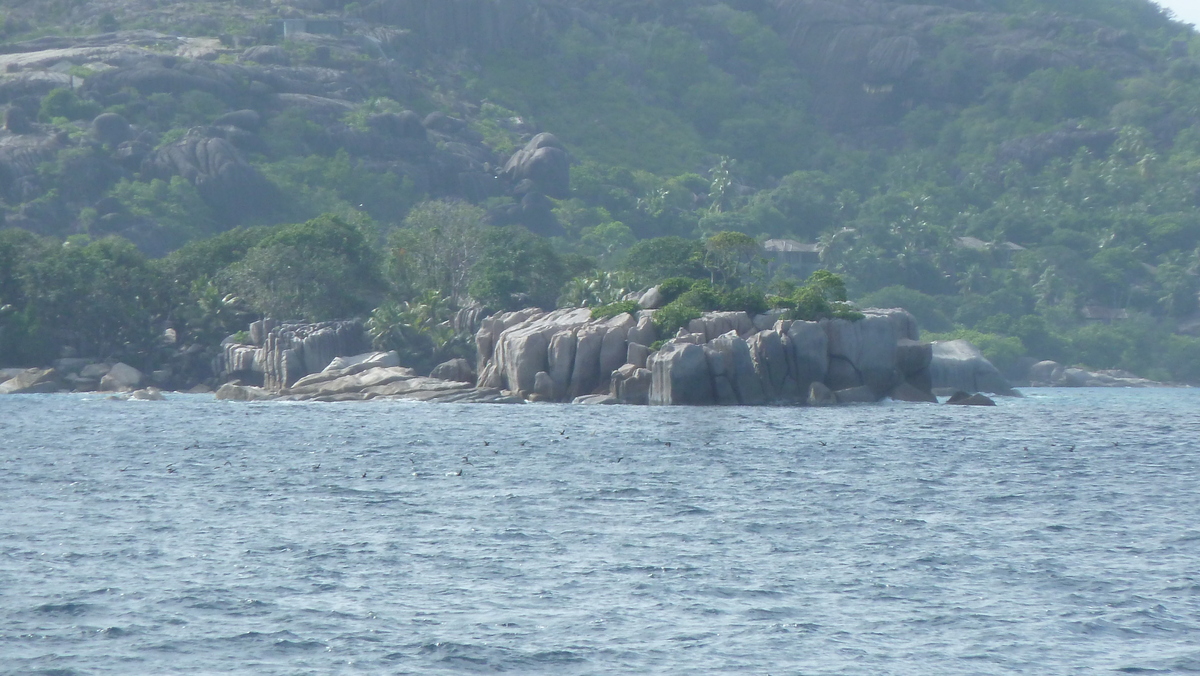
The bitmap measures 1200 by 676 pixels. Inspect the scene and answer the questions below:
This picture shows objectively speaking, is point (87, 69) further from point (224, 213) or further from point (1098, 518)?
point (1098, 518)

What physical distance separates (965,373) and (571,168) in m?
71.8

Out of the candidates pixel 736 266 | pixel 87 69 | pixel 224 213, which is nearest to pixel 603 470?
pixel 736 266

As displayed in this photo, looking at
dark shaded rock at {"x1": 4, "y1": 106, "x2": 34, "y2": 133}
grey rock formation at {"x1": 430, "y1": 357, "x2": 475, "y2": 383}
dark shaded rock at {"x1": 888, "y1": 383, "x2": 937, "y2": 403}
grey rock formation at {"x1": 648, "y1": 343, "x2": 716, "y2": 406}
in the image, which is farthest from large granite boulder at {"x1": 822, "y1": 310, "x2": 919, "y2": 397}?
dark shaded rock at {"x1": 4, "y1": 106, "x2": 34, "y2": 133}

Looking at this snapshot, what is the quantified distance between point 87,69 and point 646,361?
94161mm

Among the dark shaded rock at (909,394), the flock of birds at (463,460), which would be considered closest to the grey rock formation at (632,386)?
the dark shaded rock at (909,394)

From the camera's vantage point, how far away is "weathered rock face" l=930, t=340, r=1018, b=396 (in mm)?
91500

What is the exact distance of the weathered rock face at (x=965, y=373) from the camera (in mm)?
91500

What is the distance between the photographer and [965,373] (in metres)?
91.4

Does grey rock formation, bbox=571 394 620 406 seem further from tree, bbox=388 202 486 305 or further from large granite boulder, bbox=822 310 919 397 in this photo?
tree, bbox=388 202 486 305

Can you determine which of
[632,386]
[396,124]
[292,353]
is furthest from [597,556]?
[396,124]

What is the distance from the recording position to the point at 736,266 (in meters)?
84.7

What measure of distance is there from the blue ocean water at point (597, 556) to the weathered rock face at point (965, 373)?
131 ft

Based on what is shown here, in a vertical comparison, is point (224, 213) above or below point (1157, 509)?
above

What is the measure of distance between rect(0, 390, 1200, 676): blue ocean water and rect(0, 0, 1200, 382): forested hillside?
34.3m
